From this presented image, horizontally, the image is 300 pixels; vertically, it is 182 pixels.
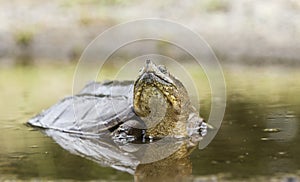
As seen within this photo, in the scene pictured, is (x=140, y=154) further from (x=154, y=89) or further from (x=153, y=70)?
(x=153, y=70)

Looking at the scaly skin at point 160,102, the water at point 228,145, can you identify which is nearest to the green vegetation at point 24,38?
A: the water at point 228,145

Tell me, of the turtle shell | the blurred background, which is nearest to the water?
the blurred background

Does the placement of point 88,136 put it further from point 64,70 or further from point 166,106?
point 64,70

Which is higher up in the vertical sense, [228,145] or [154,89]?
[154,89]

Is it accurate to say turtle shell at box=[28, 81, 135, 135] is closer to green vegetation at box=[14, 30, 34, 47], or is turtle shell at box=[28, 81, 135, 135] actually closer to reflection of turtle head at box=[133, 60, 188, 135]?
reflection of turtle head at box=[133, 60, 188, 135]

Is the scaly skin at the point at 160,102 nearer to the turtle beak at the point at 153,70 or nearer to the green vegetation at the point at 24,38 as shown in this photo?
the turtle beak at the point at 153,70

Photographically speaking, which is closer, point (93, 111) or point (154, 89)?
point (154, 89)

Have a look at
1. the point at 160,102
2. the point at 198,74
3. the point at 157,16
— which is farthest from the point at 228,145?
the point at 157,16
